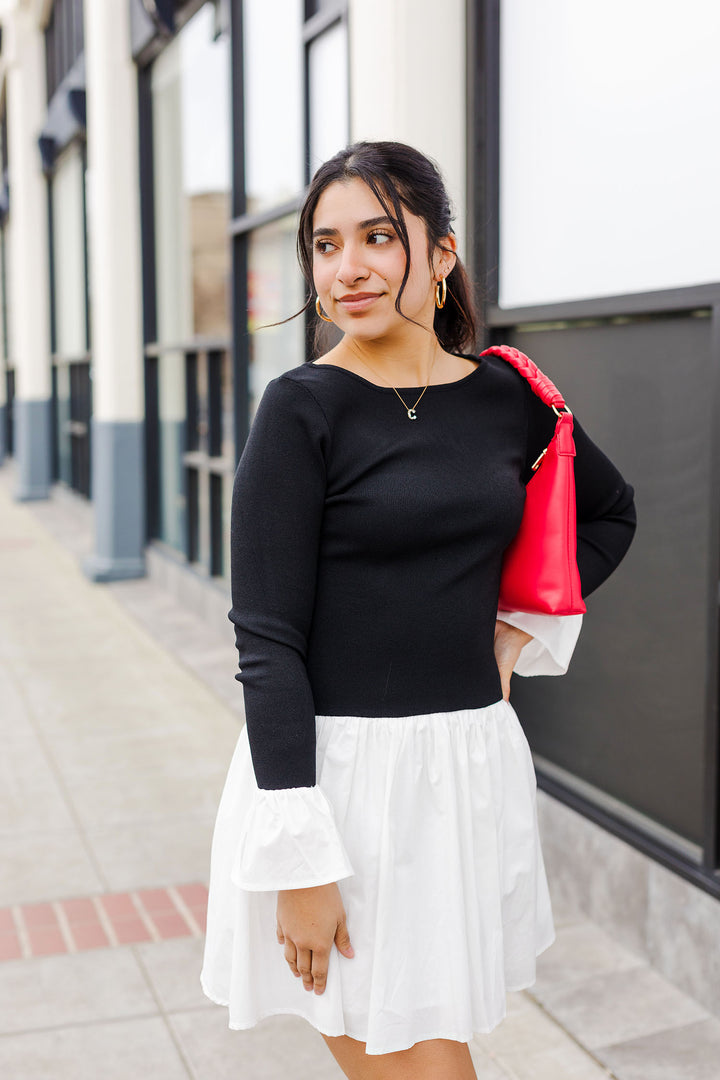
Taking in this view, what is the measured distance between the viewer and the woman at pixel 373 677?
1.80m

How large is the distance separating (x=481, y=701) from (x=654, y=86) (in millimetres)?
2225

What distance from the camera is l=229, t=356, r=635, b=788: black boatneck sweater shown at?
179 centimetres

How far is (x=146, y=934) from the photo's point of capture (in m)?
3.91

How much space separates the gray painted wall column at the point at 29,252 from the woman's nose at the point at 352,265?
14.8 meters

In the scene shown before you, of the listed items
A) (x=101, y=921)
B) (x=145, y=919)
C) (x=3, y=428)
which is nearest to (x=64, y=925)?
(x=101, y=921)

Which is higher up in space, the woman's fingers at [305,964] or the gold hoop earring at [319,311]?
the gold hoop earring at [319,311]

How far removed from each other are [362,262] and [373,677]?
25.1 inches

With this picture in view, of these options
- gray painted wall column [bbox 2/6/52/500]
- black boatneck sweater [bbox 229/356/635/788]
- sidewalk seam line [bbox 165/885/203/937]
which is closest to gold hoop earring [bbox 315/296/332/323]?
black boatneck sweater [bbox 229/356/635/788]

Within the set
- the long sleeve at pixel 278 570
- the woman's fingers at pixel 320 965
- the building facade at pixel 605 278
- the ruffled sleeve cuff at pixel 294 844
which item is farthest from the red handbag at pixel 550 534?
the building facade at pixel 605 278

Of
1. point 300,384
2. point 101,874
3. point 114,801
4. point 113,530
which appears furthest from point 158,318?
point 300,384

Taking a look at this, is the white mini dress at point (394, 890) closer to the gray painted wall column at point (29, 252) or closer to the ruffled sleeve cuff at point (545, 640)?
the ruffled sleeve cuff at point (545, 640)

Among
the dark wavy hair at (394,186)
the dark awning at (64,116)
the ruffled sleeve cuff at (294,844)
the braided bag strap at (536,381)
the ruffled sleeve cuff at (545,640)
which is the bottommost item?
the ruffled sleeve cuff at (294,844)

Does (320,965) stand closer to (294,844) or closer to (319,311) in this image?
(294,844)

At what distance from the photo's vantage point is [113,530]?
10.5 m
